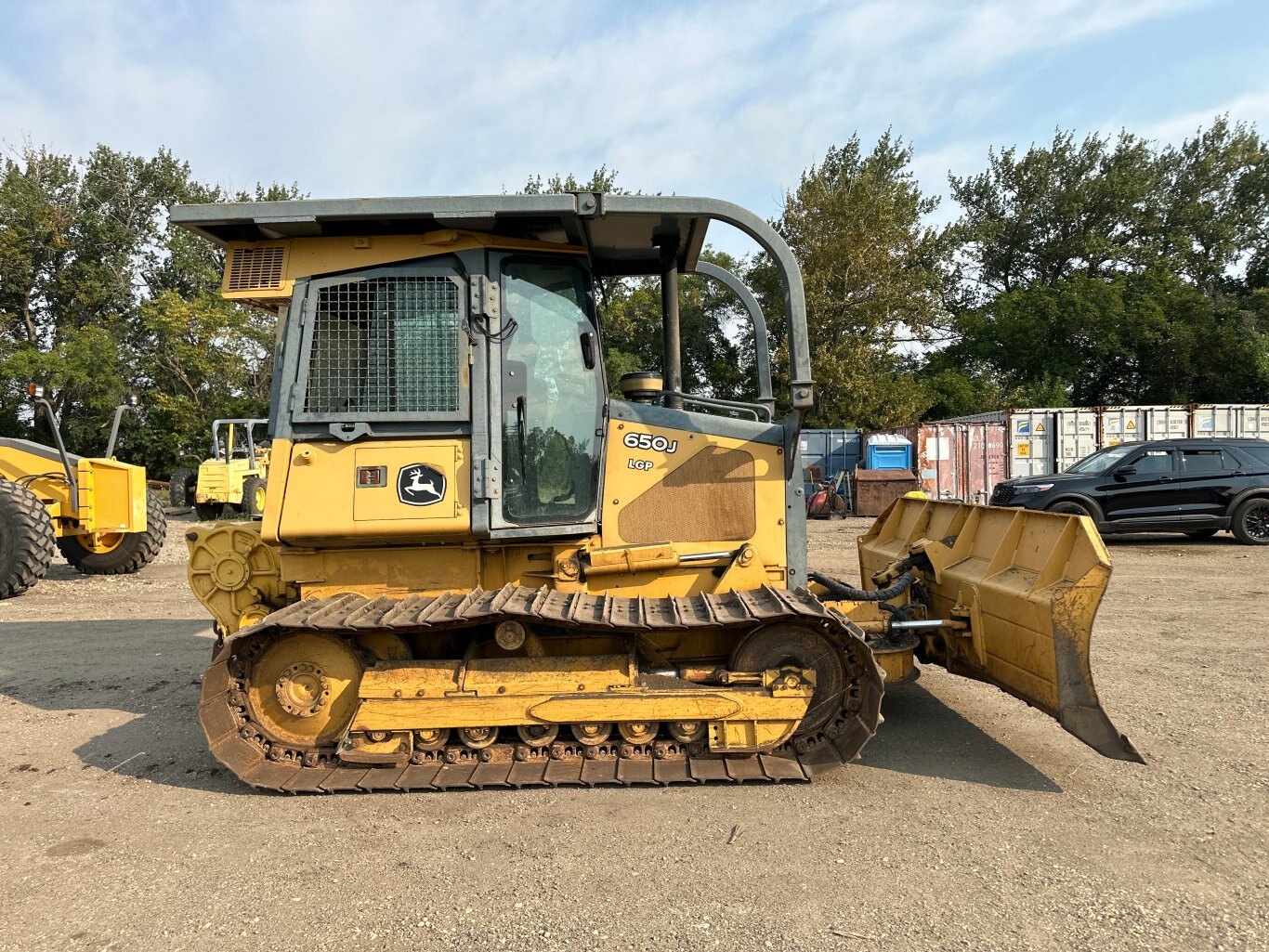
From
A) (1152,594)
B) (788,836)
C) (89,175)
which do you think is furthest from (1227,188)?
(89,175)

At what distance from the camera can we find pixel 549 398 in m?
4.22

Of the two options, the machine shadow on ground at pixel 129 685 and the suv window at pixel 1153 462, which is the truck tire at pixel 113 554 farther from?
the suv window at pixel 1153 462

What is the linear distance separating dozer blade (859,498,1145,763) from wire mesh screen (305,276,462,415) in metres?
3.00

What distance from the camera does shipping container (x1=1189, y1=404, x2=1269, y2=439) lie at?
62.6 ft

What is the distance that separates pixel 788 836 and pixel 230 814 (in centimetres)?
253

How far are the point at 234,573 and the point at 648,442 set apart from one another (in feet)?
8.27

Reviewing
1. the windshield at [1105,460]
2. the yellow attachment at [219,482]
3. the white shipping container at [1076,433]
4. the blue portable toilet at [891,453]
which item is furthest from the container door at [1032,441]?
the yellow attachment at [219,482]

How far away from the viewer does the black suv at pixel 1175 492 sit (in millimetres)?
13203

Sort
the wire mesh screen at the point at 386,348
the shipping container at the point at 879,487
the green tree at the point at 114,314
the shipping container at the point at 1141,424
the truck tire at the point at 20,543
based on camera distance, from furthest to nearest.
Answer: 1. the green tree at the point at 114,314
2. the shipping container at the point at 879,487
3. the shipping container at the point at 1141,424
4. the truck tire at the point at 20,543
5. the wire mesh screen at the point at 386,348

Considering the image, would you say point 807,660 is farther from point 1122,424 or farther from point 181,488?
point 181,488

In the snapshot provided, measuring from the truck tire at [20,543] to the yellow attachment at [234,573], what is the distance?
660cm

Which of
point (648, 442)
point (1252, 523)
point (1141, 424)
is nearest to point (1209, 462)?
point (1252, 523)

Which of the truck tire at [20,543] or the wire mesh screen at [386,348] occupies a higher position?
the wire mesh screen at [386,348]

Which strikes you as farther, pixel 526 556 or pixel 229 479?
pixel 229 479
